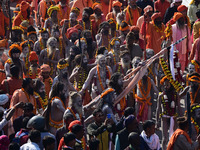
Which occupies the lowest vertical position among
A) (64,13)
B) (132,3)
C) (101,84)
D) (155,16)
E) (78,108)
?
(101,84)

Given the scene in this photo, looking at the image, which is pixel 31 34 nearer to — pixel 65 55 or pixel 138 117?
pixel 65 55

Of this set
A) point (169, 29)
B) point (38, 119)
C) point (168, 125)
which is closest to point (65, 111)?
point (38, 119)

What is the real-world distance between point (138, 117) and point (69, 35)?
162 inches

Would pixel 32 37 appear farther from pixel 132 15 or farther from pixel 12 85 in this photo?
pixel 12 85

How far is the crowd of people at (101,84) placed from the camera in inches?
410

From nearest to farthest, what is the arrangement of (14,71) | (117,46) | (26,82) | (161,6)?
(26,82), (14,71), (117,46), (161,6)

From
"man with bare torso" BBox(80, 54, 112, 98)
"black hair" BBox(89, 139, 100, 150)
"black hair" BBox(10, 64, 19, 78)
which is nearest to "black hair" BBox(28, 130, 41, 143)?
"black hair" BBox(89, 139, 100, 150)

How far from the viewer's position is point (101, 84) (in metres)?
13.6

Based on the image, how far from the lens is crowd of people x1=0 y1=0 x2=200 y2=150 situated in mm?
10406

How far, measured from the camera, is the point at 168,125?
41.3ft

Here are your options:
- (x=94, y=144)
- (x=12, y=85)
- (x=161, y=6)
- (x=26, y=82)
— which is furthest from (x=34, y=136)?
(x=161, y=6)

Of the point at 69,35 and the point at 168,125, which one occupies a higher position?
the point at 69,35

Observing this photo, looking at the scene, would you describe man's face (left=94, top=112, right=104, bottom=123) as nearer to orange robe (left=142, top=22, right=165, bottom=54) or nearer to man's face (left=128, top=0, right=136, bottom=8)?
orange robe (left=142, top=22, right=165, bottom=54)

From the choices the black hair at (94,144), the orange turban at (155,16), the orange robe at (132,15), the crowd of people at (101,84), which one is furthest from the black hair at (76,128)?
the orange robe at (132,15)
